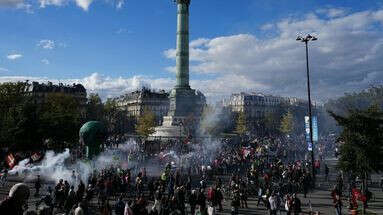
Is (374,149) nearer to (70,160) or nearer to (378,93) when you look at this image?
(70,160)

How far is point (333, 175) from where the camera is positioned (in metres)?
37.2

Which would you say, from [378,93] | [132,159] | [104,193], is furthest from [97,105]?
[378,93]

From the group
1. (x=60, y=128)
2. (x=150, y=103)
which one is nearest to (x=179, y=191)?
(x=60, y=128)

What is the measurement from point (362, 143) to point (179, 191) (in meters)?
10.5

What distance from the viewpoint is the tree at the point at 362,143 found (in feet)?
74.3

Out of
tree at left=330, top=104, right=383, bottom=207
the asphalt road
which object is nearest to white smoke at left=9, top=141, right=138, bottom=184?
the asphalt road

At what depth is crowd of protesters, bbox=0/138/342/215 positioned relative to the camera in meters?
18.1

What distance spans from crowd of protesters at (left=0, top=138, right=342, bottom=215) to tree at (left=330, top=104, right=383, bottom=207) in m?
3.70

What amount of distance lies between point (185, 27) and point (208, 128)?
20359 millimetres

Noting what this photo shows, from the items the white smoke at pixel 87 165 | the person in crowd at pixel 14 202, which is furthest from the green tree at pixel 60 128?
the person in crowd at pixel 14 202

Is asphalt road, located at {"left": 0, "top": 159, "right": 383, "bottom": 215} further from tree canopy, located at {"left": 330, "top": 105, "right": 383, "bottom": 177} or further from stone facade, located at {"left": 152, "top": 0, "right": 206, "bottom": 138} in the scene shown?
stone facade, located at {"left": 152, "top": 0, "right": 206, "bottom": 138}

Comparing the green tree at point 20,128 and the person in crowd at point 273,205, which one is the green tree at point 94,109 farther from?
the person in crowd at point 273,205

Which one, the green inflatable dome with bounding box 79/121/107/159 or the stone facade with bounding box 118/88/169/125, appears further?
the stone facade with bounding box 118/88/169/125

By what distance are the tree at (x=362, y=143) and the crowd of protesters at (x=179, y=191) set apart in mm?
3699
